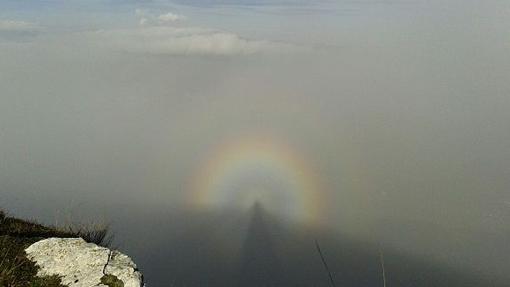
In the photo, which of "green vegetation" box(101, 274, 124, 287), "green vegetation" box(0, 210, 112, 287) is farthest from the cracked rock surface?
"green vegetation" box(0, 210, 112, 287)

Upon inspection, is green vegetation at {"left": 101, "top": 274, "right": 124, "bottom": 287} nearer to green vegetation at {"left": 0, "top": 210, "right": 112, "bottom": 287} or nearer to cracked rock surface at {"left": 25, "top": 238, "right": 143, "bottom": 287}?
cracked rock surface at {"left": 25, "top": 238, "right": 143, "bottom": 287}

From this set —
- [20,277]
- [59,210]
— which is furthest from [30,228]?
[20,277]

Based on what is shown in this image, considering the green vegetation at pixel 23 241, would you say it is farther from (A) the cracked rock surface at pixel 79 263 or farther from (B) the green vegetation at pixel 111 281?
(B) the green vegetation at pixel 111 281

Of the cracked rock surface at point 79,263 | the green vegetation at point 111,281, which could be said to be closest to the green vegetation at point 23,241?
the cracked rock surface at point 79,263

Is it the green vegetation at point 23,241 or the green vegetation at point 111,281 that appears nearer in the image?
the green vegetation at point 23,241

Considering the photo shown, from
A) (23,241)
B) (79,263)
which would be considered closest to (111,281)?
(79,263)

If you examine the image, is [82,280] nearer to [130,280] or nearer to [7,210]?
[130,280]

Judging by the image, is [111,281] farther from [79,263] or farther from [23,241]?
[23,241]
